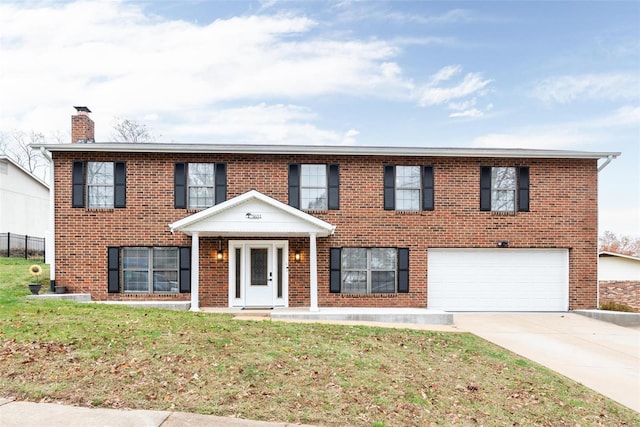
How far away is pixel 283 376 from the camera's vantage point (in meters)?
5.50

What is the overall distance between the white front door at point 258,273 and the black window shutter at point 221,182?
4.51 ft

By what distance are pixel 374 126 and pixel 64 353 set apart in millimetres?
22189

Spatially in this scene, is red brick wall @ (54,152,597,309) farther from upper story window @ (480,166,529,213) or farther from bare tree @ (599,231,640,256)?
bare tree @ (599,231,640,256)

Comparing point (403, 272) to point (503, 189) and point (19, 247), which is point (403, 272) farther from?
point (19, 247)

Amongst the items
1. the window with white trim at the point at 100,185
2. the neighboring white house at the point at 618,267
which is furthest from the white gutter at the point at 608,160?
the window with white trim at the point at 100,185

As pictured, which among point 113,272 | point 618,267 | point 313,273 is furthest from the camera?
point 618,267

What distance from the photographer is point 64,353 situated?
5945 millimetres

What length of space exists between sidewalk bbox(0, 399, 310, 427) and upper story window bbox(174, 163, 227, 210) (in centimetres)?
847

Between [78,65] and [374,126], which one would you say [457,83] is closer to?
[374,126]

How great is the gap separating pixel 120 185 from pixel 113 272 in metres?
2.56

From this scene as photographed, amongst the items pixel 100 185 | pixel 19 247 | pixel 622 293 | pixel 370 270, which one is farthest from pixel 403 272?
pixel 19 247

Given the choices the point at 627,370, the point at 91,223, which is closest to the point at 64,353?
the point at 91,223

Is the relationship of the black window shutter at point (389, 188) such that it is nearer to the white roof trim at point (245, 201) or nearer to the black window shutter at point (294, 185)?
the white roof trim at point (245, 201)

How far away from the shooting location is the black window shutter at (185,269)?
40.6 feet
